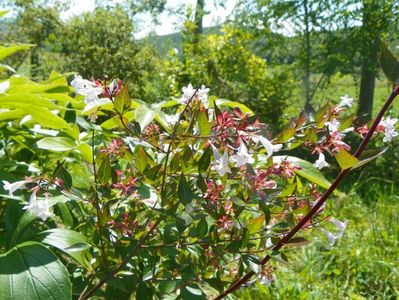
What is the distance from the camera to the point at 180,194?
1.06 meters

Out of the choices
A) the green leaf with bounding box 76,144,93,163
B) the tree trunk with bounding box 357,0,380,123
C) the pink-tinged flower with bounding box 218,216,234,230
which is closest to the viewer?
the pink-tinged flower with bounding box 218,216,234,230

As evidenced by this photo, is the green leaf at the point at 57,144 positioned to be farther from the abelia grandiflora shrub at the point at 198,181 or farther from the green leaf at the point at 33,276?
the green leaf at the point at 33,276

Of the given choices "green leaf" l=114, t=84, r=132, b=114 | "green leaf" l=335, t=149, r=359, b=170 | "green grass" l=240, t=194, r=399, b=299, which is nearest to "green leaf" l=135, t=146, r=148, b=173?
"green leaf" l=114, t=84, r=132, b=114

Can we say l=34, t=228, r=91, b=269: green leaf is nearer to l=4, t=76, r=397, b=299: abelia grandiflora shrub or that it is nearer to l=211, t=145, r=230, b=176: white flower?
l=4, t=76, r=397, b=299: abelia grandiflora shrub

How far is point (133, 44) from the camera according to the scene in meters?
8.27

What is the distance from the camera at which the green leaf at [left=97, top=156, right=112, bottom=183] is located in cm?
111

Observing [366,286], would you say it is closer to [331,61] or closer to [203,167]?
[203,167]

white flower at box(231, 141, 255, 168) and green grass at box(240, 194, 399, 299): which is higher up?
white flower at box(231, 141, 255, 168)

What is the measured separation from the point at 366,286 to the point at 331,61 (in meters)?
4.52

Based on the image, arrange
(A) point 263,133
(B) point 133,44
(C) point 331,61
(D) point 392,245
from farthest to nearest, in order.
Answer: (B) point 133,44 < (C) point 331,61 < (D) point 392,245 < (A) point 263,133

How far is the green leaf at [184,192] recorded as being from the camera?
105cm

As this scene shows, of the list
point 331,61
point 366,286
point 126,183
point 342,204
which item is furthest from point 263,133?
point 331,61

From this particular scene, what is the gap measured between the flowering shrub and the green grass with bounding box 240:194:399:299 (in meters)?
1.15

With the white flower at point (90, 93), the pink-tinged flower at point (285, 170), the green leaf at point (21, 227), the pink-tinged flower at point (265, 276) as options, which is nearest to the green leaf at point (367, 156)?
the pink-tinged flower at point (285, 170)
